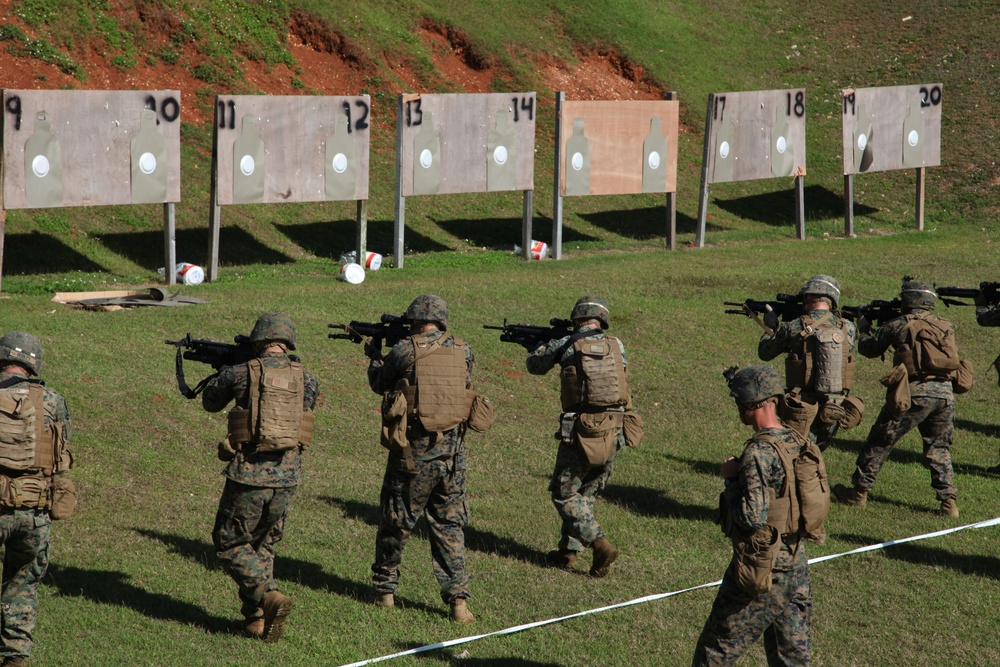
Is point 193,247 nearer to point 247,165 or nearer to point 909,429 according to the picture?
point 247,165

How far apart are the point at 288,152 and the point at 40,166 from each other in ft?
14.2

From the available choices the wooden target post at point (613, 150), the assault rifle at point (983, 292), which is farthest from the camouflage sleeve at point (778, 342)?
the wooden target post at point (613, 150)

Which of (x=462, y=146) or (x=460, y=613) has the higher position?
(x=462, y=146)

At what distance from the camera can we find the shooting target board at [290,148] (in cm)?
2044

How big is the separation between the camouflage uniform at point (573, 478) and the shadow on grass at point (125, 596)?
109 inches

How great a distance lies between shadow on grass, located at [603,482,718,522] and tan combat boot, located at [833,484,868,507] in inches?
52.7

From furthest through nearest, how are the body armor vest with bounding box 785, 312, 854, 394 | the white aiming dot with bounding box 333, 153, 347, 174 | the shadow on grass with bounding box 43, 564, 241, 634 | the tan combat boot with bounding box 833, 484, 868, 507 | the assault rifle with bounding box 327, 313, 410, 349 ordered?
the white aiming dot with bounding box 333, 153, 347, 174 → the tan combat boot with bounding box 833, 484, 868, 507 → the body armor vest with bounding box 785, 312, 854, 394 → the assault rifle with bounding box 327, 313, 410, 349 → the shadow on grass with bounding box 43, 564, 241, 634

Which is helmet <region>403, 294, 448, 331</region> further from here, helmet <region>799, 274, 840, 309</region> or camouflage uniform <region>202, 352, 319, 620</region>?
helmet <region>799, 274, 840, 309</region>

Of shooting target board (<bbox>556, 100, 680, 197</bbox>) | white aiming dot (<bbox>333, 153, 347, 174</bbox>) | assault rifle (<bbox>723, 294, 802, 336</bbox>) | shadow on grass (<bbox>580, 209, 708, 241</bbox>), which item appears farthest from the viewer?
shadow on grass (<bbox>580, 209, 708, 241</bbox>)

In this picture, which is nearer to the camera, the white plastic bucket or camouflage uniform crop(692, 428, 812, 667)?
camouflage uniform crop(692, 428, 812, 667)

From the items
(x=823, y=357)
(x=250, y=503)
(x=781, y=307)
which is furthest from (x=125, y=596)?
(x=781, y=307)

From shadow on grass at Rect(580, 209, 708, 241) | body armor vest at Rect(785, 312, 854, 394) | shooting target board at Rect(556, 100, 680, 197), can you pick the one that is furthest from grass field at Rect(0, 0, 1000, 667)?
shooting target board at Rect(556, 100, 680, 197)

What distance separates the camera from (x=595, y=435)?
9.38 m

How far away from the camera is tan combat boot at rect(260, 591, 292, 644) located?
310 inches
